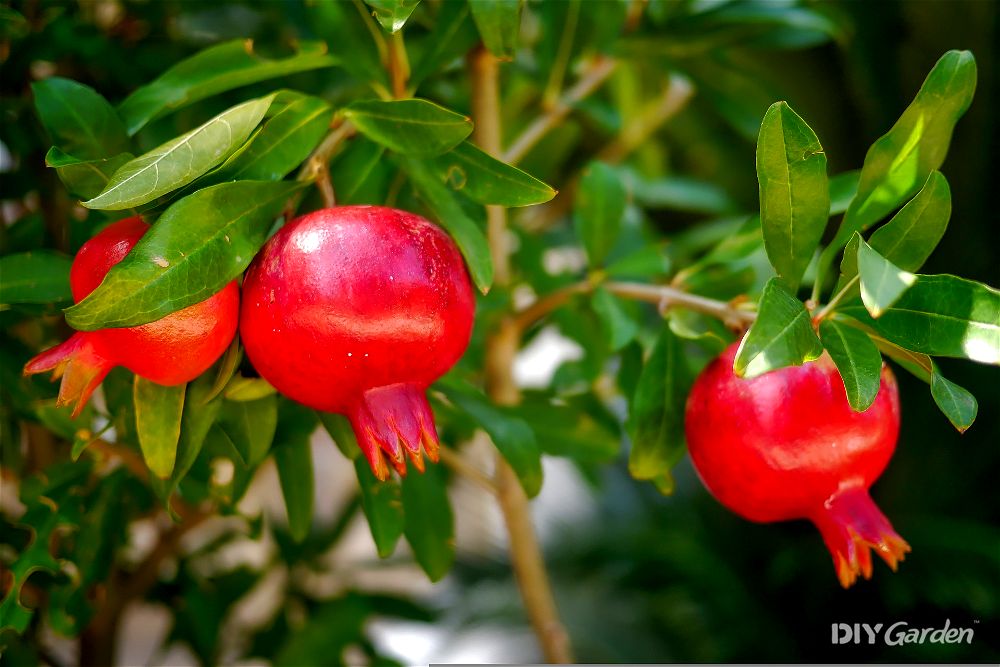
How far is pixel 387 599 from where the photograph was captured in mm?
1099

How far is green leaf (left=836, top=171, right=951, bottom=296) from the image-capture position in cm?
49

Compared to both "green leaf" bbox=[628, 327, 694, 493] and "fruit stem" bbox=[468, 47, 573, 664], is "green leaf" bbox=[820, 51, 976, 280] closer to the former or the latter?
"green leaf" bbox=[628, 327, 694, 493]

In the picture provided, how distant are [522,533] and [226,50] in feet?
1.78

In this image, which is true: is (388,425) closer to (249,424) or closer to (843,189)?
(249,424)

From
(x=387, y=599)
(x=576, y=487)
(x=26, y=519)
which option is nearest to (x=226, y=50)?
(x=26, y=519)

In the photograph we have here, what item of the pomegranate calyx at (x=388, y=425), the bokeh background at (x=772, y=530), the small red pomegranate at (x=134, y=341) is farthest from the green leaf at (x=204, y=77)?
the bokeh background at (x=772, y=530)

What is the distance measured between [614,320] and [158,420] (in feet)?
1.20

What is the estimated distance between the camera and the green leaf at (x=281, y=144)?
0.49m

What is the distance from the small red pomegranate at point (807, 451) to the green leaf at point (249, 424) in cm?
28

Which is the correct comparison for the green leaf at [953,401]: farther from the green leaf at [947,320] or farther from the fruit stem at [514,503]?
the fruit stem at [514,503]

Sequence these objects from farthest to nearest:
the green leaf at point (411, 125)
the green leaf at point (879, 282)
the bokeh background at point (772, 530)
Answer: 1. the bokeh background at point (772, 530)
2. the green leaf at point (411, 125)
3. the green leaf at point (879, 282)

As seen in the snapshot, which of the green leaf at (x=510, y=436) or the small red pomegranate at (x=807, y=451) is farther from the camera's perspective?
the green leaf at (x=510, y=436)

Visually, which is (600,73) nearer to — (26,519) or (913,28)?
(26,519)

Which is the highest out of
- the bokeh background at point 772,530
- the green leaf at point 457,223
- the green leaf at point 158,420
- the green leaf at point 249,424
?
the green leaf at point 457,223
